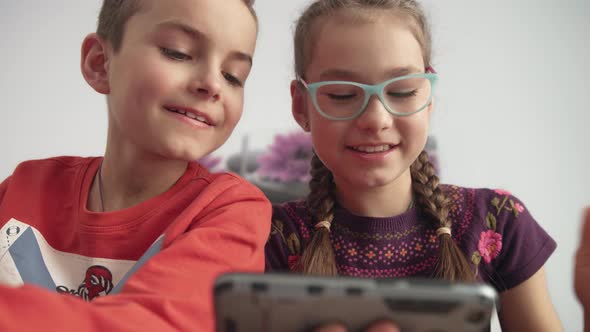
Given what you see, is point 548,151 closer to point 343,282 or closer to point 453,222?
point 453,222

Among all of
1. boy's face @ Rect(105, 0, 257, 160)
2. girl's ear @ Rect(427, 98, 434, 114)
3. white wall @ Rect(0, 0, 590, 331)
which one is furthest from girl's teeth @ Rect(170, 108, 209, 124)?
white wall @ Rect(0, 0, 590, 331)

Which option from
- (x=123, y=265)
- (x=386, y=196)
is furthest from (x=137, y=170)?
(x=386, y=196)

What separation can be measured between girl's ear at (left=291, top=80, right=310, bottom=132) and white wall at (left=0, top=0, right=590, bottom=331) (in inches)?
48.2

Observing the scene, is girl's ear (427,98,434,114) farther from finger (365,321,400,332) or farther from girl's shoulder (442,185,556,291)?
finger (365,321,400,332)

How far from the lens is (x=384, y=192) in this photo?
903 millimetres

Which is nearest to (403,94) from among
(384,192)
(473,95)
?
(384,192)

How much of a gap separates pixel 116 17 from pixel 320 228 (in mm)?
524

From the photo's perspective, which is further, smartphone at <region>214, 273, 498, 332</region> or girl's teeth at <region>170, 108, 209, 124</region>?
girl's teeth at <region>170, 108, 209, 124</region>

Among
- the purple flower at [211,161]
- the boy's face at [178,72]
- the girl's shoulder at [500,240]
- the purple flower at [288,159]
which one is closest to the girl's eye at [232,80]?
the boy's face at [178,72]

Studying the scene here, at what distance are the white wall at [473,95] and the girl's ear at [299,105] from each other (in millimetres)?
1224

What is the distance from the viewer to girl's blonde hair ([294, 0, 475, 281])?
83 cm

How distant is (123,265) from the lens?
73 centimetres

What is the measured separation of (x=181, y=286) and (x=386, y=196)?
480 millimetres

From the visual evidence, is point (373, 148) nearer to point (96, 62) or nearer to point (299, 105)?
point (299, 105)
